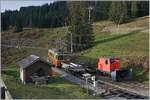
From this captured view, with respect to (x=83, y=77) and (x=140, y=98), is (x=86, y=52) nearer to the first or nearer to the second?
(x=83, y=77)

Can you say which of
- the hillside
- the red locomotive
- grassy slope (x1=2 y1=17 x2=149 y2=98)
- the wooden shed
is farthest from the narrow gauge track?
the hillside

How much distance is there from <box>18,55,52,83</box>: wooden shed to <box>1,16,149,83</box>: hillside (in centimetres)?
1222

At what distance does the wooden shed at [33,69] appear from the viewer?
31375mm

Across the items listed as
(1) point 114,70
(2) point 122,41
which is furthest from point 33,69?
(2) point 122,41

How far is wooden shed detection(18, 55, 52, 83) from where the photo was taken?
1235 inches

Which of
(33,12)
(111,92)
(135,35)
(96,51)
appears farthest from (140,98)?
(33,12)

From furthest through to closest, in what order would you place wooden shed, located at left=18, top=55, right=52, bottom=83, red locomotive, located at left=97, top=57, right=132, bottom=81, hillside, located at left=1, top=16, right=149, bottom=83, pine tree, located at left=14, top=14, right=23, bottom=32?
pine tree, located at left=14, top=14, right=23, bottom=32, hillside, located at left=1, top=16, right=149, bottom=83, red locomotive, located at left=97, top=57, right=132, bottom=81, wooden shed, located at left=18, top=55, right=52, bottom=83

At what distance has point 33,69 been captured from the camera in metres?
32.1

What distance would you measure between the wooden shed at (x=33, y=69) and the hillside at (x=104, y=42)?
12.2 meters

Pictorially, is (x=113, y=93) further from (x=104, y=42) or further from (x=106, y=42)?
(x=104, y=42)

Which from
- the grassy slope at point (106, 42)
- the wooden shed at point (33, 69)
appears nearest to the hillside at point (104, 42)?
the grassy slope at point (106, 42)

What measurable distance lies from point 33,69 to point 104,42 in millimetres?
27473

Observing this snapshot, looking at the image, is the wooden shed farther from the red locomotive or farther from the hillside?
the hillside

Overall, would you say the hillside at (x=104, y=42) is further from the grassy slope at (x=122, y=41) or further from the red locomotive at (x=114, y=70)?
the red locomotive at (x=114, y=70)
